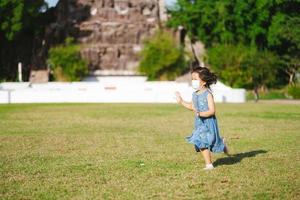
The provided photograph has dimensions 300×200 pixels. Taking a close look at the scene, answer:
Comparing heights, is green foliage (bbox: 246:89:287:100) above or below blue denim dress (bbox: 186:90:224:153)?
below

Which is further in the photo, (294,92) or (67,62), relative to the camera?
(67,62)

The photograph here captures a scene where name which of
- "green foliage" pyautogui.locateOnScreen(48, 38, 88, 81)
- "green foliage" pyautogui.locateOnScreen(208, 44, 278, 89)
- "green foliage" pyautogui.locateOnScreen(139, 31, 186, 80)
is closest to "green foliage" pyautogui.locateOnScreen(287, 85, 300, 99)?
"green foliage" pyautogui.locateOnScreen(208, 44, 278, 89)

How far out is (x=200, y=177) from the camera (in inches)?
277

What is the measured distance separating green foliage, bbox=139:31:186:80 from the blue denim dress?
34.9m

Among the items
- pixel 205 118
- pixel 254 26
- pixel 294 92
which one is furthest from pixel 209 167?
pixel 254 26

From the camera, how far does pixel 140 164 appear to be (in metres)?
8.09

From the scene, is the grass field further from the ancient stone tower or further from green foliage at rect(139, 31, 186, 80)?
the ancient stone tower

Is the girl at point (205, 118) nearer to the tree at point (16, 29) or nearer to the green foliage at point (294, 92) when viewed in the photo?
the green foliage at point (294, 92)

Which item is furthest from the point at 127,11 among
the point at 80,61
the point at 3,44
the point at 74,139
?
the point at 74,139

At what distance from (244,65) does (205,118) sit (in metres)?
31.8

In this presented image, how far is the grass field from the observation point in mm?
6172

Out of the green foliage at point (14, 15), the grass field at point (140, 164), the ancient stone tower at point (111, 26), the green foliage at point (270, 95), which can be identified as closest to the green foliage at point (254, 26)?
the green foliage at point (270, 95)

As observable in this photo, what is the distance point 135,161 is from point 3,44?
39715mm

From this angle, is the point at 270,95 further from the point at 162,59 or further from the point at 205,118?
the point at 205,118
